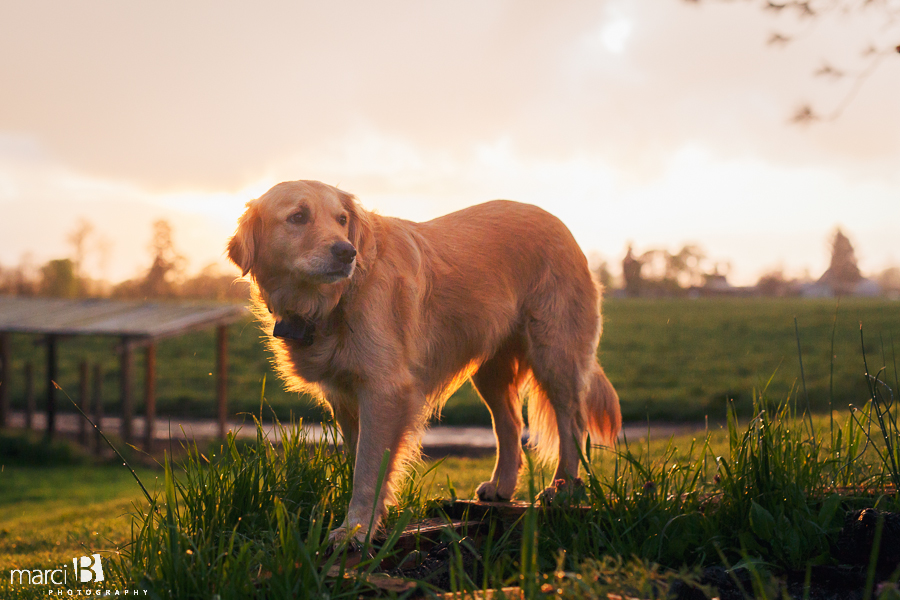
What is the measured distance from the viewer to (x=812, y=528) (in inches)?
112

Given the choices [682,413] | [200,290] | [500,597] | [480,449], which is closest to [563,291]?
[500,597]

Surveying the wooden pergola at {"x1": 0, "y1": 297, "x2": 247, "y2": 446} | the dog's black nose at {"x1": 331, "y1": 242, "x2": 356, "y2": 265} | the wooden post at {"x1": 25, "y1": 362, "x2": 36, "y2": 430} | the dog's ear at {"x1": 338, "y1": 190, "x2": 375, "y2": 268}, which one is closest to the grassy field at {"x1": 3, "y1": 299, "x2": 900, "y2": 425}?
the wooden pergola at {"x1": 0, "y1": 297, "x2": 247, "y2": 446}

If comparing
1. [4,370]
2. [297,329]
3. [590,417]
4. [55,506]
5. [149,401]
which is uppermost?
[297,329]

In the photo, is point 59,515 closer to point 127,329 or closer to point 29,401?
point 127,329

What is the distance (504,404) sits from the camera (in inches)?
169

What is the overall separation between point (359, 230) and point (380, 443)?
996mm

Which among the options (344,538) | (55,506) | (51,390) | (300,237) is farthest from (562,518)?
(51,390)

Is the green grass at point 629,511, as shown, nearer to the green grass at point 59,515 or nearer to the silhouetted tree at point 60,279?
the green grass at point 59,515

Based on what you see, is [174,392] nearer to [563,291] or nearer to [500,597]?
[563,291]

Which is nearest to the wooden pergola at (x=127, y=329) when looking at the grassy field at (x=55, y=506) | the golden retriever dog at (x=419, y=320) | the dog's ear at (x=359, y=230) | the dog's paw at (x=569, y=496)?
the grassy field at (x=55, y=506)

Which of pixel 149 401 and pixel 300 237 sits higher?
pixel 300 237

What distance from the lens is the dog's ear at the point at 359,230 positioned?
130 inches

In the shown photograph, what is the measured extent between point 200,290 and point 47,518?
27.4 meters

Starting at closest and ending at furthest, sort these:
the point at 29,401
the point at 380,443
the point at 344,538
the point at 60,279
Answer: the point at 344,538, the point at 380,443, the point at 29,401, the point at 60,279
